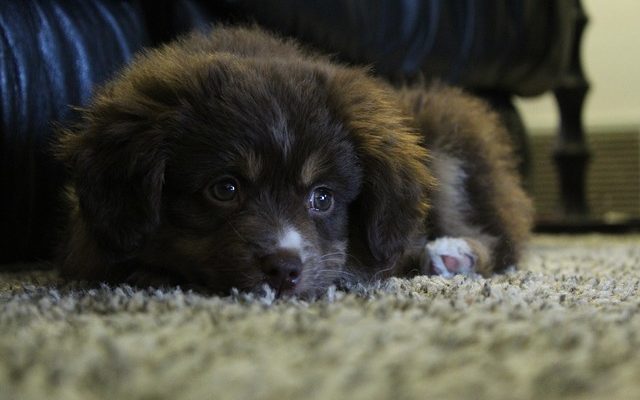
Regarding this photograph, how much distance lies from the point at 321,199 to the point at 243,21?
4.18 feet

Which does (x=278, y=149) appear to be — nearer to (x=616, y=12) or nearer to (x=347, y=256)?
(x=347, y=256)

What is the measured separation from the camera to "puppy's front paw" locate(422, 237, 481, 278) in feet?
7.14

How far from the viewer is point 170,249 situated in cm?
177

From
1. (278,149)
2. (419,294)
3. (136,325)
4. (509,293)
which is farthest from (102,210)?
(509,293)

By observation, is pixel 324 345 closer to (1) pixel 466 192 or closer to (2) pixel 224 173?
(2) pixel 224 173

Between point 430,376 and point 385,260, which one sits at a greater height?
point 430,376

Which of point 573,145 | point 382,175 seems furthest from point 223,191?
point 573,145

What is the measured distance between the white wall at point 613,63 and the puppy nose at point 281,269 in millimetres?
4969

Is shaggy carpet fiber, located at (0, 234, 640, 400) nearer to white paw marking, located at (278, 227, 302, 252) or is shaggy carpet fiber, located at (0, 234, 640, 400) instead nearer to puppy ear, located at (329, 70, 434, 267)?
white paw marking, located at (278, 227, 302, 252)

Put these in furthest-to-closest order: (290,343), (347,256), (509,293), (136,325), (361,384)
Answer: (347,256) → (509,293) → (136,325) → (290,343) → (361,384)

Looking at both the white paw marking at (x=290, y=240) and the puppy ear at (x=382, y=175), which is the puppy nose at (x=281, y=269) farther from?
the puppy ear at (x=382, y=175)

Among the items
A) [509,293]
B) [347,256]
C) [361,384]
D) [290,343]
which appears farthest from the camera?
[347,256]

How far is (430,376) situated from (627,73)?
5.88 m

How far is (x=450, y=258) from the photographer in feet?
7.20
